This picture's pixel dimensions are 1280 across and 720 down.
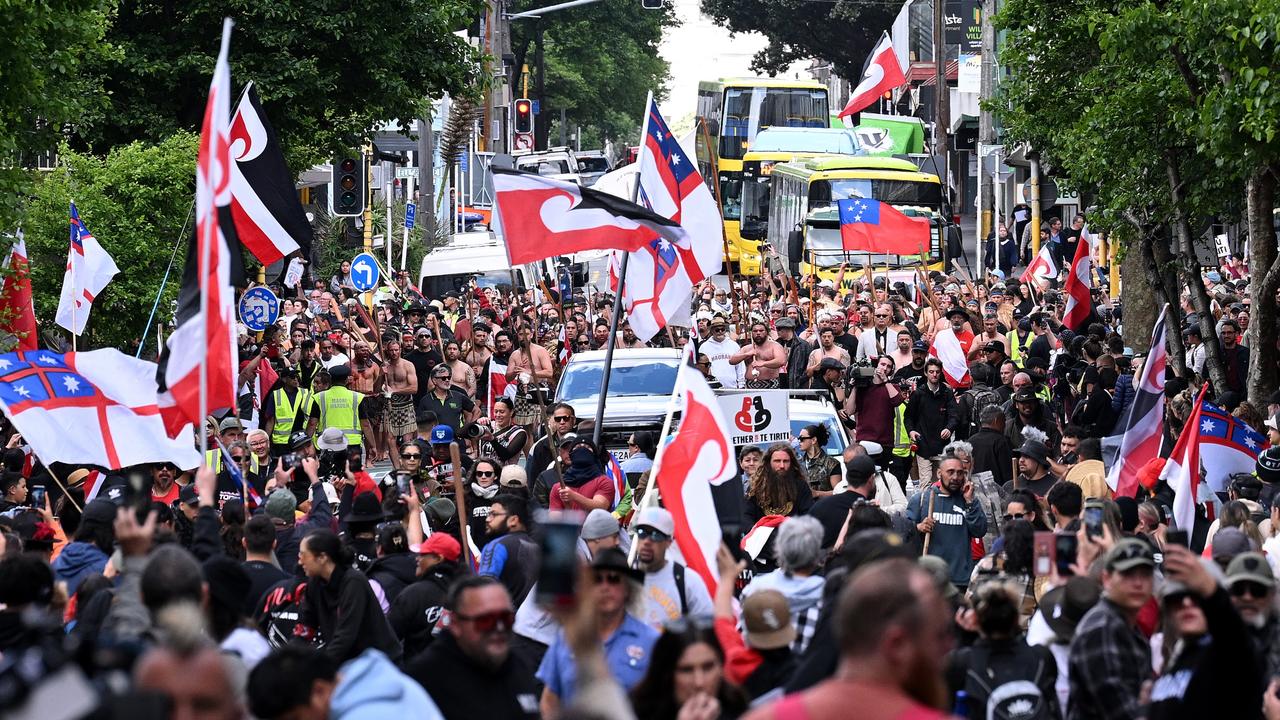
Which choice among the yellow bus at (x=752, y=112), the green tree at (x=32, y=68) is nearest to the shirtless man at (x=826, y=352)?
the green tree at (x=32, y=68)

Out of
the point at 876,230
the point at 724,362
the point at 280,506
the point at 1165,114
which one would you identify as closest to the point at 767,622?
the point at 280,506

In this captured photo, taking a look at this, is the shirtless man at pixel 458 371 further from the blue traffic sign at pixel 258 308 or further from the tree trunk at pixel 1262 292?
the tree trunk at pixel 1262 292

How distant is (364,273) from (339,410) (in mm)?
10474

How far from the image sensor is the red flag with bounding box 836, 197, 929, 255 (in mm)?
28250

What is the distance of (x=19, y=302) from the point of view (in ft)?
58.7

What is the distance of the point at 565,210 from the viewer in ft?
43.5

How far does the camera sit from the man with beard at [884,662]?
3664 mm

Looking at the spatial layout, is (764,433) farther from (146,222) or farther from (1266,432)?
(146,222)

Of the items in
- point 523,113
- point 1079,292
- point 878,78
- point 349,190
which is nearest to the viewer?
point 1079,292

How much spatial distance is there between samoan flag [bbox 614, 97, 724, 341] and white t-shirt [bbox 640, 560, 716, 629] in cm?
648

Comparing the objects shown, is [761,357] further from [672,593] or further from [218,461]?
[672,593]

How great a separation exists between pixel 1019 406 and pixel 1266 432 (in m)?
1.89

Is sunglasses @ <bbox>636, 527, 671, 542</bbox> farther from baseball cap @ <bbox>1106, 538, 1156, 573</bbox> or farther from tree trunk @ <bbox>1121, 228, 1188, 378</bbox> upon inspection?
tree trunk @ <bbox>1121, 228, 1188, 378</bbox>

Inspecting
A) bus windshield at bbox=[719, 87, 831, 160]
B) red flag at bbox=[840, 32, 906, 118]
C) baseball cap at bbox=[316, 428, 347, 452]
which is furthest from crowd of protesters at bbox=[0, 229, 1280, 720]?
bus windshield at bbox=[719, 87, 831, 160]
